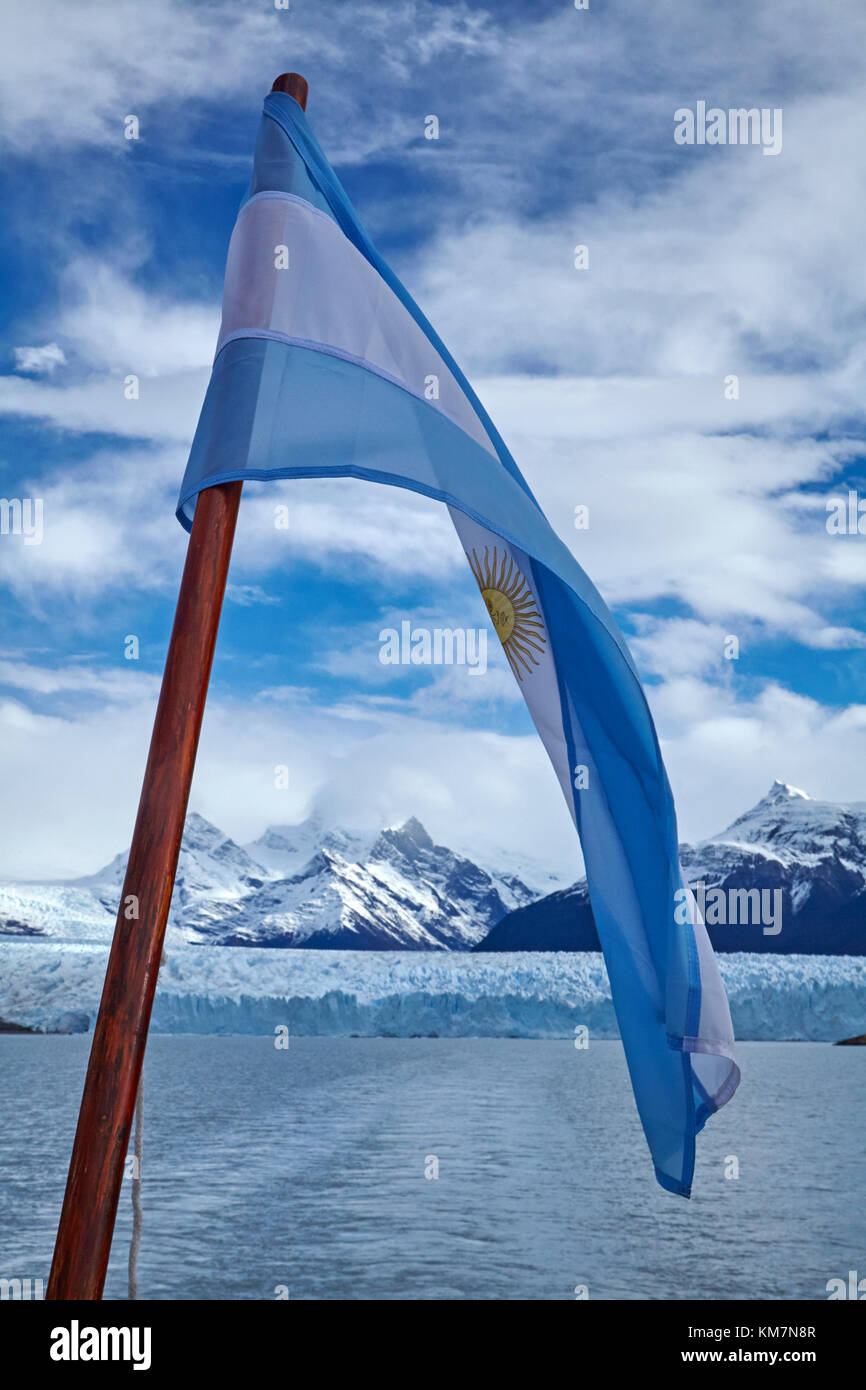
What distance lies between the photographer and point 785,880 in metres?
121

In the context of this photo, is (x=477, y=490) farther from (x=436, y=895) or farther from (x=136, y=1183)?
(x=436, y=895)

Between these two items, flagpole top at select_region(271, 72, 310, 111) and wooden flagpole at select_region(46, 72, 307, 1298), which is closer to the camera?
wooden flagpole at select_region(46, 72, 307, 1298)

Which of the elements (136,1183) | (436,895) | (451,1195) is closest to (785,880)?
(436,895)

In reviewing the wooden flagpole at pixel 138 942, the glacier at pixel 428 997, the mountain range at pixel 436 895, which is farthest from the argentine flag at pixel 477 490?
the mountain range at pixel 436 895

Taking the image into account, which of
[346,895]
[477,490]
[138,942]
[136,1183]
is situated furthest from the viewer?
[346,895]

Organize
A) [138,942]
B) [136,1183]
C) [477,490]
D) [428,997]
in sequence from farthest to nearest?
[428,997] → [136,1183] → [477,490] → [138,942]

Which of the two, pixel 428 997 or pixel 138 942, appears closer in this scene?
pixel 138 942

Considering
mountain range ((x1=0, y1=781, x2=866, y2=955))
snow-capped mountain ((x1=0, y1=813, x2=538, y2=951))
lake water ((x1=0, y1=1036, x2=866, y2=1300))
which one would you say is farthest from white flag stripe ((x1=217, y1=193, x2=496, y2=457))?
snow-capped mountain ((x1=0, y1=813, x2=538, y2=951))

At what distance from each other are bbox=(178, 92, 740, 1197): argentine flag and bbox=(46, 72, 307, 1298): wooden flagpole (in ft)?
1.28

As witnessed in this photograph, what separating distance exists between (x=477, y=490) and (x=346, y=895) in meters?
170

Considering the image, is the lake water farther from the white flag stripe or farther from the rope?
the white flag stripe

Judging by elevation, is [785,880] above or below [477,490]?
above

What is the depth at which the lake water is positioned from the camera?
17844mm

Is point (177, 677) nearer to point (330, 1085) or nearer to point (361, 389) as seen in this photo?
point (361, 389)
